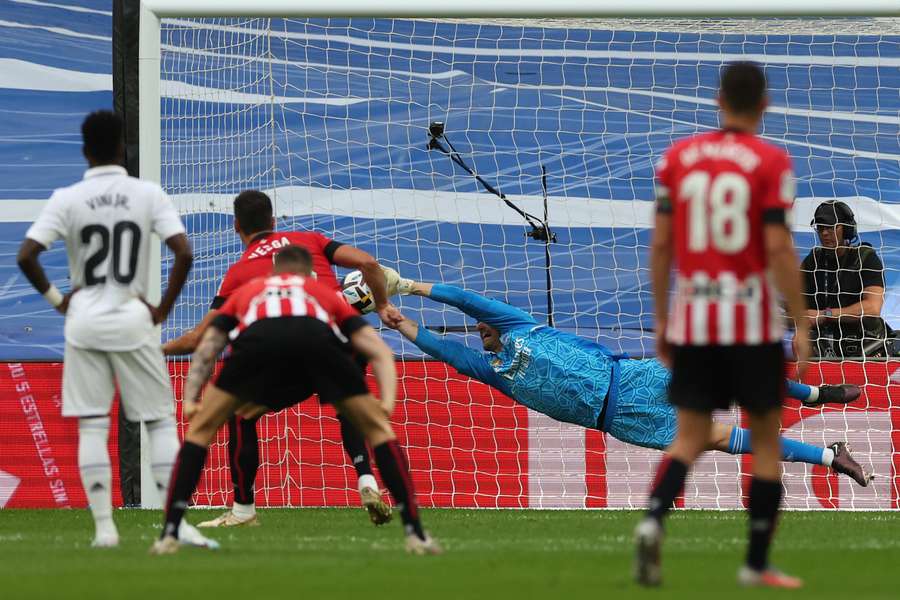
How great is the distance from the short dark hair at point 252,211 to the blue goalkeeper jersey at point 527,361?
126 centimetres

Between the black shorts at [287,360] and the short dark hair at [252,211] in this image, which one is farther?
the short dark hair at [252,211]

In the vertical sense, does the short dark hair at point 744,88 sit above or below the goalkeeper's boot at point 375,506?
above

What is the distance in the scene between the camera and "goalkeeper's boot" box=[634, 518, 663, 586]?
510cm

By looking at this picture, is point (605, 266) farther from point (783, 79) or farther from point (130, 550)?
point (130, 550)

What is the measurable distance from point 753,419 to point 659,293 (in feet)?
1.79

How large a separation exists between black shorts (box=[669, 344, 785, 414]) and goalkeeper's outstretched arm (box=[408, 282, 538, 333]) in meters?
4.20

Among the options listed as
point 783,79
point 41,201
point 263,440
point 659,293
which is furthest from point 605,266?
point 659,293

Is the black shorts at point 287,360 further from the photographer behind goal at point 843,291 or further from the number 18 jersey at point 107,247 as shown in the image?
the photographer behind goal at point 843,291

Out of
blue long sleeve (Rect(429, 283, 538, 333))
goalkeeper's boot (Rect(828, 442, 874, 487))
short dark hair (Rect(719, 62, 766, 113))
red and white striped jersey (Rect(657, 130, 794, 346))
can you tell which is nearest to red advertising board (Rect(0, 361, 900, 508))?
goalkeeper's boot (Rect(828, 442, 874, 487))

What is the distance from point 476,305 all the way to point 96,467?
125 inches

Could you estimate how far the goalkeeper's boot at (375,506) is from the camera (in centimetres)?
855

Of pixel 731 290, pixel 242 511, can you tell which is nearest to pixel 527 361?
pixel 242 511

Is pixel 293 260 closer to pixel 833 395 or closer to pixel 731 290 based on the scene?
pixel 731 290

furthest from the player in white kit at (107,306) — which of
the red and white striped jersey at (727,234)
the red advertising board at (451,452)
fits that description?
the red advertising board at (451,452)
